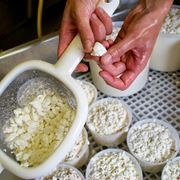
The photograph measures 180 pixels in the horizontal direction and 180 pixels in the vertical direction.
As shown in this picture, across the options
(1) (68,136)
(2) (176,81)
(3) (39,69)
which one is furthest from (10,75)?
(2) (176,81)

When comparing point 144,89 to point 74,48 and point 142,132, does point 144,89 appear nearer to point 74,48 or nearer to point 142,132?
point 142,132

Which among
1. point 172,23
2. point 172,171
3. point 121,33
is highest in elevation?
point 121,33

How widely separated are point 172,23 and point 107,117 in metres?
0.28

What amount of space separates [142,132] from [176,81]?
196 millimetres

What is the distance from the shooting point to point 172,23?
843mm

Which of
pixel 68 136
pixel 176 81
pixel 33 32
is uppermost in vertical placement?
pixel 68 136

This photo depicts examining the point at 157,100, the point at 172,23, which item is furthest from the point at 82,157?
the point at 172,23

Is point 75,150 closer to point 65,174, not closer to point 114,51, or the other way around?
point 65,174

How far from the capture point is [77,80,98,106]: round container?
805mm

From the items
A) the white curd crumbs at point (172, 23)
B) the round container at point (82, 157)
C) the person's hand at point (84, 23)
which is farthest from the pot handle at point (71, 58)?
the white curd crumbs at point (172, 23)

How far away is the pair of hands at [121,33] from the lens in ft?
1.94

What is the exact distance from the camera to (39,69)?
0.60 metres

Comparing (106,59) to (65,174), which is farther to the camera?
(65,174)

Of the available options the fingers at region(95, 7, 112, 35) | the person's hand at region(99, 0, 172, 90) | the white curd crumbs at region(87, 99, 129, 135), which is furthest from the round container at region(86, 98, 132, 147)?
the fingers at region(95, 7, 112, 35)
